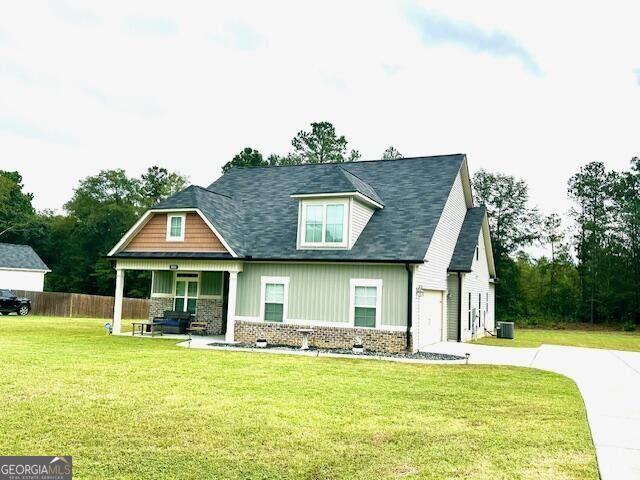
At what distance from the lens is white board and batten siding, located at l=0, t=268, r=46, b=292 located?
4216 centimetres

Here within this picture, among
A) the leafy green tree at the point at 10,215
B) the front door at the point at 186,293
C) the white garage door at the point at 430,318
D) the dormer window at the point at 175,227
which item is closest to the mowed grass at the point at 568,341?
the white garage door at the point at 430,318

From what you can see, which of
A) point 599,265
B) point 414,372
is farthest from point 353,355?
point 599,265

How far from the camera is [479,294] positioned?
87.2 ft

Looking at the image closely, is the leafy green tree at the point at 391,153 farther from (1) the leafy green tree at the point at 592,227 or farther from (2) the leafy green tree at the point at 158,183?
(2) the leafy green tree at the point at 158,183

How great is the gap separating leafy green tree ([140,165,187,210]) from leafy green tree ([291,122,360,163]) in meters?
12.9

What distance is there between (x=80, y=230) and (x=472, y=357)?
46773mm

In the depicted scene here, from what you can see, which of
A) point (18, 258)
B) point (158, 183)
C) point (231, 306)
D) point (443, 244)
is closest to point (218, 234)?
point (231, 306)

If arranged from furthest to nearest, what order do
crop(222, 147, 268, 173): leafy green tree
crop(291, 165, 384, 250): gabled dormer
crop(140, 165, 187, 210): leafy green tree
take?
1. crop(140, 165, 187, 210): leafy green tree
2. crop(222, 147, 268, 173): leafy green tree
3. crop(291, 165, 384, 250): gabled dormer

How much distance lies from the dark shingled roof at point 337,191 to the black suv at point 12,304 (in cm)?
1807

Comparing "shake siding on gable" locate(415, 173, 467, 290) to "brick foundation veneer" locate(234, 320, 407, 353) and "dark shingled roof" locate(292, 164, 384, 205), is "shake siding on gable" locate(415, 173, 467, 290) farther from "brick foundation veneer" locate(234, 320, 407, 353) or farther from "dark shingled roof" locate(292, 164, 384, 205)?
"dark shingled roof" locate(292, 164, 384, 205)

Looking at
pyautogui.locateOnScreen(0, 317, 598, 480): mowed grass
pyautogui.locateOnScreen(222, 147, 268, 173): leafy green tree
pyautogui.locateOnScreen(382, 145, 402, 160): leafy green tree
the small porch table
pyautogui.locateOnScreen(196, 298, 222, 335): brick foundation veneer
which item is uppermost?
pyautogui.locateOnScreen(382, 145, 402, 160): leafy green tree

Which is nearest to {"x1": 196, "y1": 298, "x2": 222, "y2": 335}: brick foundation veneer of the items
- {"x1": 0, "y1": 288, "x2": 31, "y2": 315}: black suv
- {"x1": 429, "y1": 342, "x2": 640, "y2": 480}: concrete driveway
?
{"x1": 429, "y1": 342, "x2": 640, "y2": 480}: concrete driveway

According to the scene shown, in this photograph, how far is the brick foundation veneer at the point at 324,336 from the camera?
17.0 meters
